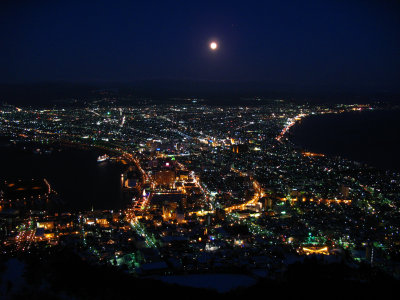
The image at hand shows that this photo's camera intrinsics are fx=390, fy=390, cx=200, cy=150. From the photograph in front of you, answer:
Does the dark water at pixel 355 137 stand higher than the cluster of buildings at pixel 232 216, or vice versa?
the cluster of buildings at pixel 232 216

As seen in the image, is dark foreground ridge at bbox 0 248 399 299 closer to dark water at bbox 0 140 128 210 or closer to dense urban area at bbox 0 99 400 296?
dense urban area at bbox 0 99 400 296

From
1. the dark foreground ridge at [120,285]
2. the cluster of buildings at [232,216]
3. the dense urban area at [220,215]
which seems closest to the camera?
the dark foreground ridge at [120,285]

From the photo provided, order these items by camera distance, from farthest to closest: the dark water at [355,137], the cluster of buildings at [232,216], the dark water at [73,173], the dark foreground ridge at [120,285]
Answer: the dark water at [355,137]
the dark water at [73,173]
the cluster of buildings at [232,216]
the dark foreground ridge at [120,285]

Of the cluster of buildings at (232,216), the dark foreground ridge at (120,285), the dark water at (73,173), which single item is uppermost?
the dark foreground ridge at (120,285)

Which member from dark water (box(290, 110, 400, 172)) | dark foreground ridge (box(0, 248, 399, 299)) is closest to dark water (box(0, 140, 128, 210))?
dark foreground ridge (box(0, 248, 399, 299))

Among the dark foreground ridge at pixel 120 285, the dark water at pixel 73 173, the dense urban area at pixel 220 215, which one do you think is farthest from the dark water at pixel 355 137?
the dark foreground ridge at pixel 120 285

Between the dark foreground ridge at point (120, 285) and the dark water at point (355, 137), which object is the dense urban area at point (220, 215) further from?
the dark water at point (355, 137)
